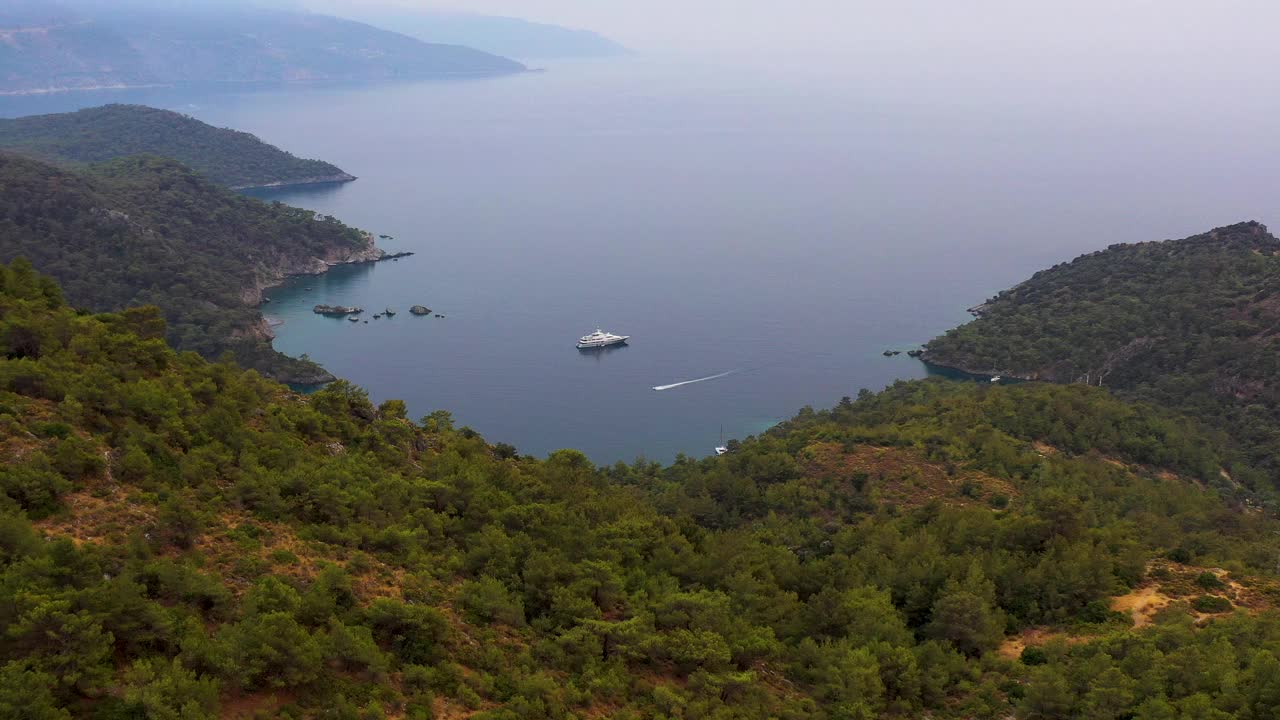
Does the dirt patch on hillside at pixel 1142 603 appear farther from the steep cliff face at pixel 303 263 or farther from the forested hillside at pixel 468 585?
the steep cliff face at pixel 303 263

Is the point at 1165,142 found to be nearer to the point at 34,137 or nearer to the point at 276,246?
the point at 276,246

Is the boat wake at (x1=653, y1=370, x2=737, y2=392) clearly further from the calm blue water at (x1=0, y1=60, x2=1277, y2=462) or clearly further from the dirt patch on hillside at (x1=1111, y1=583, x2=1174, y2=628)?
the dirt patch on hillside at (x1=1111, y1=583, x2=1174, y2=628)

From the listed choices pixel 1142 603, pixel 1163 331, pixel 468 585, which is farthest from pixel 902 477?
pixel 1163 331

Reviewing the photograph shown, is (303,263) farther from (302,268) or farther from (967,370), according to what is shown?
(967,370)

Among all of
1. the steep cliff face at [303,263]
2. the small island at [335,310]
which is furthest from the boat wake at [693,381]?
the steep cliff face at [303,263]

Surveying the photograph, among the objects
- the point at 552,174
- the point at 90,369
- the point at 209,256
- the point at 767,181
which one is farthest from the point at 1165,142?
the point at 90,369
